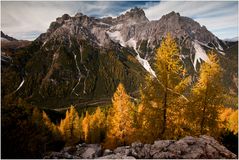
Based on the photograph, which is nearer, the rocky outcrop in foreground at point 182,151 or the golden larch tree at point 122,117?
the rocky outcrop in foreground at point 182,151

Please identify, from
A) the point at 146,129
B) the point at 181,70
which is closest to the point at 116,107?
the point at 146,129

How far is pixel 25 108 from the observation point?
19.9 metres

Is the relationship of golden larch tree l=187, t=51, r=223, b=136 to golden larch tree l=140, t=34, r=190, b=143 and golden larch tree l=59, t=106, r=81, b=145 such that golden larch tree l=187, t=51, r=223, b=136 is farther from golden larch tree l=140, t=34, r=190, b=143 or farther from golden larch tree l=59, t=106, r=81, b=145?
golden larch tree l=59, t=106, r=81, b=145

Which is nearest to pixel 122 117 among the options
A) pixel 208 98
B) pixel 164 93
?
pixel 208 98

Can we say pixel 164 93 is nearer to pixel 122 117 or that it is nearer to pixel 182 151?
pixel 182 151

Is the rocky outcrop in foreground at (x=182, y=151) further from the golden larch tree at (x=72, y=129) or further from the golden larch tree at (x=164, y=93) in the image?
the golden larch tree at (x=72, y=129)

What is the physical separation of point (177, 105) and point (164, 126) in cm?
221

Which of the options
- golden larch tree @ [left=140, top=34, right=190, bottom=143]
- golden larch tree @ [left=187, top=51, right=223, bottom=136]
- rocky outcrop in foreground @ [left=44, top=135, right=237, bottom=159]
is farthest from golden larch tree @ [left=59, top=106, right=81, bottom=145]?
rocky outcrop in foreground @ [left=44, top=135, right=237, bottom=159]

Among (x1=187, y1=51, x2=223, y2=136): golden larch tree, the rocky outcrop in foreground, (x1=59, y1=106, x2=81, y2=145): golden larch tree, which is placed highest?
(x1=187, y1=51, x2=223, y2=136): golden larch tree

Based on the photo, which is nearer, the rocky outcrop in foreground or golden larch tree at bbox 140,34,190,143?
the rocky outcrop in foreground

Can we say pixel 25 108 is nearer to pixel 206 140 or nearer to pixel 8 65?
pixel 8 65

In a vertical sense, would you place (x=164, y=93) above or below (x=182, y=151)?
above

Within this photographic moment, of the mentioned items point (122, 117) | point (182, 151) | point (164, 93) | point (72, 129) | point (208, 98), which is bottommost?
point (72, 129)

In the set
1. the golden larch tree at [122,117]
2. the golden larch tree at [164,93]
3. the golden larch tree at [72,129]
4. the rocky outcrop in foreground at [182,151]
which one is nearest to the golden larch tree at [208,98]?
the golden larch tree at [164,93]
